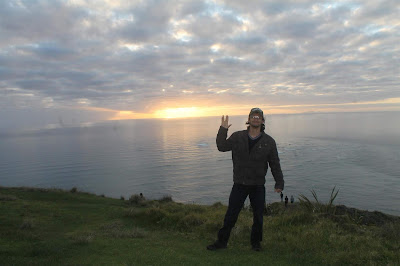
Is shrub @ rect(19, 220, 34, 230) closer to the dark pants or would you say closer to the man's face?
the dark pants

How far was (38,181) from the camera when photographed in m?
49.0

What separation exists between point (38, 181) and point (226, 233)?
2084 inches

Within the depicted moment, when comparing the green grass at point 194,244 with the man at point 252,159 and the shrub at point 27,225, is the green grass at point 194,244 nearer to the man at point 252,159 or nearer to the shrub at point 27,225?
the shrub at point 27,225

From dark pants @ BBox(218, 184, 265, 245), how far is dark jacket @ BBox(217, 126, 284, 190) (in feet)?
0.61

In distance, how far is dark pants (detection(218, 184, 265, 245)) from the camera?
5660 millimetres

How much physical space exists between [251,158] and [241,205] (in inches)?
42.8

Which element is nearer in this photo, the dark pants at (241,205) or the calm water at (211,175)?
the dark pants at (241,205)

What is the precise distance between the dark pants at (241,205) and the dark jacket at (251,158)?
0.61 ft

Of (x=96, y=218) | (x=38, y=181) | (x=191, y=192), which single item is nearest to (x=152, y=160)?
(x=38, y=181)

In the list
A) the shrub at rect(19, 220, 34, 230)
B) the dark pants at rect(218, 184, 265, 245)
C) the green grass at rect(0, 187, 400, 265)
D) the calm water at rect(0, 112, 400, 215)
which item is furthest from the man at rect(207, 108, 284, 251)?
the calm water at rect(0, 112, 400, 215)

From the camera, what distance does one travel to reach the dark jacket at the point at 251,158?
5.52m

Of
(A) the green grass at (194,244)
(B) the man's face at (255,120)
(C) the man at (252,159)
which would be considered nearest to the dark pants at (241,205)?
(C) the man at (252,159)

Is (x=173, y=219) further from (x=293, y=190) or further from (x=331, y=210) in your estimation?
(x=293, y=190)

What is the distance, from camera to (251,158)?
5.52 meters
